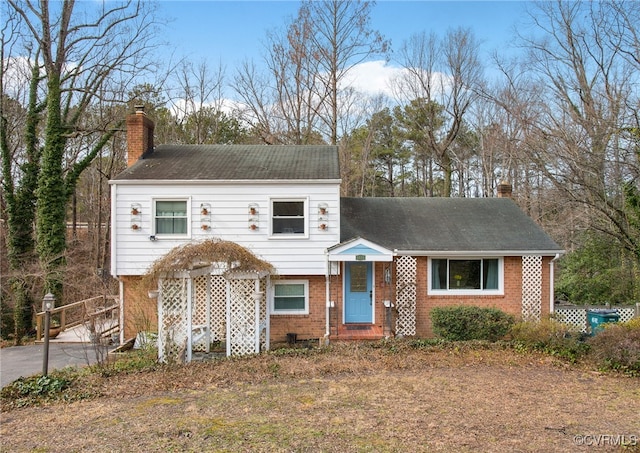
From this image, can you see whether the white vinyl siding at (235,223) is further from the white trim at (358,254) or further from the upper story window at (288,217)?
the white trim at (358,254)

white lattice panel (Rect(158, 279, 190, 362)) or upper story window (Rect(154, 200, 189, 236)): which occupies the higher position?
upper story window (Rect(154, 200, 189, 236))

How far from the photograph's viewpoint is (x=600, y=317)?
542 inches

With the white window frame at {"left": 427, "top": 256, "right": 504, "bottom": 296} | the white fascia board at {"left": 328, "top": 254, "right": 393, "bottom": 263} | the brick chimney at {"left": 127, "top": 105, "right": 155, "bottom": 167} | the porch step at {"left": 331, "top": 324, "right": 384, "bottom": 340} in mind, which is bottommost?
the porch step at {"left": 331, "top": 324, "right": 384, "bottom": 340}

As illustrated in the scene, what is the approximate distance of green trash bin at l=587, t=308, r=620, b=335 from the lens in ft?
45.0

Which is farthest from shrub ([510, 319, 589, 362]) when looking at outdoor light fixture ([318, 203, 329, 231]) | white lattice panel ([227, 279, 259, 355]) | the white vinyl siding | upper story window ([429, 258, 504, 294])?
white lattice panel ([227, 279, 259, 355])

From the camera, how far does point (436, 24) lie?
26.2 metres

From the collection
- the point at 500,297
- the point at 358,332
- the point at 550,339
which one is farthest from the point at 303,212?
the point at 550,339

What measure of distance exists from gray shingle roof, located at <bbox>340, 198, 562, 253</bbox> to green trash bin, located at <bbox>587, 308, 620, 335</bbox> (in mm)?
2754

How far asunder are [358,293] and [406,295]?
1.46 meters

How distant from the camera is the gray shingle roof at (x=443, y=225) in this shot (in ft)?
43.7

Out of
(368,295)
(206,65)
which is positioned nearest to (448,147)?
(206,65)

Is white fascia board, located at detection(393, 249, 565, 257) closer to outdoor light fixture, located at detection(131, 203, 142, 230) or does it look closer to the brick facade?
the brick facade

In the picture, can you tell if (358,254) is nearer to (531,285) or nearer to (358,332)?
(358,332)

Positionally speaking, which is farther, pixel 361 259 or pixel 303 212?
pixel 303 212
